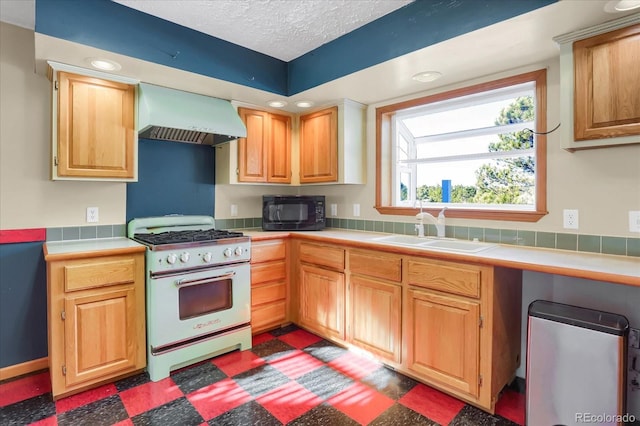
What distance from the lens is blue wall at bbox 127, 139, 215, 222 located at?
2850mm

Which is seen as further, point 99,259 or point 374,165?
point 374,165

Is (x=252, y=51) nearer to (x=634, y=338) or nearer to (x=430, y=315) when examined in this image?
(x=430, y=315)

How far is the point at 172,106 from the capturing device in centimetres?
256

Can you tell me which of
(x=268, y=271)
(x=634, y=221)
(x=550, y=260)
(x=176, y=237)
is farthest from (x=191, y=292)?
(x=634, y=221)

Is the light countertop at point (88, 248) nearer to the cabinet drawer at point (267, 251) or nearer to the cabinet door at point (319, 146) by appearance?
the cabinet drawer at point (267, 251)

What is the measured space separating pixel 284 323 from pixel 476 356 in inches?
69.4

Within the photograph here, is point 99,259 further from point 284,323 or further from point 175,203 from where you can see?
point 284,323

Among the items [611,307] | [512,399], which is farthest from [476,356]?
[611,307]

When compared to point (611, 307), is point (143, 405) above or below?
below

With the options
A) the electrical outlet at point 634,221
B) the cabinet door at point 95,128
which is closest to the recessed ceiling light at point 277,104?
the cabinet door at point 95,128

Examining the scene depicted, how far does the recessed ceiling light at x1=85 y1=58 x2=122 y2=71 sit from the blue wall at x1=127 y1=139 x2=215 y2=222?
64 centimetres

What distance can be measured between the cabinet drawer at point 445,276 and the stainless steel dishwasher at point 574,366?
317mm

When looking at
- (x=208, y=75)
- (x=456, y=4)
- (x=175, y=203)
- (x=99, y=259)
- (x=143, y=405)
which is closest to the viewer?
(x=456, y=4)

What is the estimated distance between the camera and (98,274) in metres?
2.16
